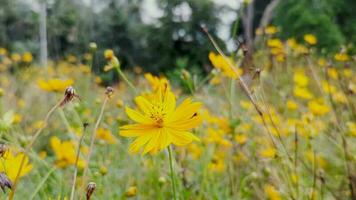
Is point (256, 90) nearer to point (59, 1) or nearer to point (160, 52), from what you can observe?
point (59, 1)

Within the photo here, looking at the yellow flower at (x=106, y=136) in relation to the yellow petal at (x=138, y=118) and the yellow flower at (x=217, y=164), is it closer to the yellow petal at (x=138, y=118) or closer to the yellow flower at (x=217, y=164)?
the yellow flower at (x=217, y=164)

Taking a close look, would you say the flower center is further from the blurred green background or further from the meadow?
the blurred green background

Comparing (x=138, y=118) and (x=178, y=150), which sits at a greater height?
(x=178, y=150)

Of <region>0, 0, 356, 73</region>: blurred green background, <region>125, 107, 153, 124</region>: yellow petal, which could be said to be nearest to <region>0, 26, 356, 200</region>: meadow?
<region>125, 107, 153, 124</region>: yellow petal

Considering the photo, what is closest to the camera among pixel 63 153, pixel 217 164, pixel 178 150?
pixel 63 153

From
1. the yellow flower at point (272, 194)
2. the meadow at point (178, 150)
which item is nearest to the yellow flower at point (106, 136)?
the meadow at point (178, 150)

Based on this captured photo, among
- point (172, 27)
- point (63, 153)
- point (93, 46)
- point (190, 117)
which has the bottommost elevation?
point (190, 117)

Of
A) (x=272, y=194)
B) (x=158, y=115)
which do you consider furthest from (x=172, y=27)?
(x=158, y=115)

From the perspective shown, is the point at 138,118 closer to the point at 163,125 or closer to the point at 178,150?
the point at 163,125

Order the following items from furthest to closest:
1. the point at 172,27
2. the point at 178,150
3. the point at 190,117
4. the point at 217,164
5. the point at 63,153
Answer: the point at 172,27 < the point at 217,164 < the point at 178,150 < the point at 63,153 < the point at 190,117
